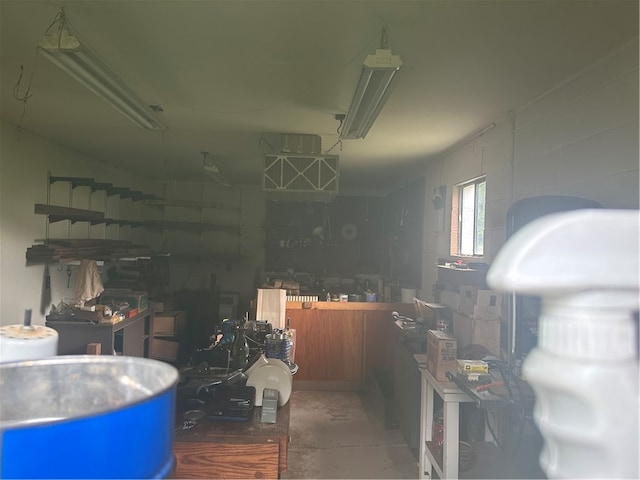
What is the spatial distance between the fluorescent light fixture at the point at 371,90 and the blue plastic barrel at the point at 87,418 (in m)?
1.60

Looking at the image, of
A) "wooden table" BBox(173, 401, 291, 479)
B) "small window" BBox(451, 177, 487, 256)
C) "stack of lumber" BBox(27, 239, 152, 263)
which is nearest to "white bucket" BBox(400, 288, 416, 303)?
"small window" BBox(451, 177, 487, 256)

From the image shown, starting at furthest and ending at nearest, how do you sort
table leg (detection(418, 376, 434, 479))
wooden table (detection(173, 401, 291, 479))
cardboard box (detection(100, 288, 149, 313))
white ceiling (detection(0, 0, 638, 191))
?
cardboard box (detection(100, 288, 149, 313))
table leg (detection(418, 376, 434, 479))
white ceiling (detection(0, 0, 638, 191))
wooden table (detection(173, 401, 291, 479))

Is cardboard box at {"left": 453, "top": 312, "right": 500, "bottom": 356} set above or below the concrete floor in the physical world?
above

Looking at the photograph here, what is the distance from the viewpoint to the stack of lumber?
12.6 feet

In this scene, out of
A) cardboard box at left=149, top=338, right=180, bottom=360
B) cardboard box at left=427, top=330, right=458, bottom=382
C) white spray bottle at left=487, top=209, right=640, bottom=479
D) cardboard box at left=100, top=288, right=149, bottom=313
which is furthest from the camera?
cardboard box at left=149, top=338, right=180, bottom=360

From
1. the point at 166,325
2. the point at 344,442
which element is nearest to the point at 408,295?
the point at 344,442

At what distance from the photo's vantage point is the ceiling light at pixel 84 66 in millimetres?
1748

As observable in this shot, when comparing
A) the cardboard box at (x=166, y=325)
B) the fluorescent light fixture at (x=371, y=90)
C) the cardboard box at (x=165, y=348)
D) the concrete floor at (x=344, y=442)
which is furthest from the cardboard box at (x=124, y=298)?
the fluorescent light fixture at (x=371, y=90)

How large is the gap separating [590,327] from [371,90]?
1920 millimetres

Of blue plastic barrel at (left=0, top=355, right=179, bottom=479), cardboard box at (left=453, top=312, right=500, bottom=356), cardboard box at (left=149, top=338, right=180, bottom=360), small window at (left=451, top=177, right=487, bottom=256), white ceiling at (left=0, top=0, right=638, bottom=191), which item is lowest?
cardboard box at (left=149, top=338, right=180, bottom=360)

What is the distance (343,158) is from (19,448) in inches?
190

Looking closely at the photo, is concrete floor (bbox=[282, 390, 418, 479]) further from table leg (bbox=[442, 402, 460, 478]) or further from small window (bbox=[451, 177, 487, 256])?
small window (bbox=[451, 177, 487, 256])

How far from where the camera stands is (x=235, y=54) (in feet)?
7.42

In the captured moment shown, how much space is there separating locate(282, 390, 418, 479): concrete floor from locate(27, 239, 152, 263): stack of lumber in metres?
2.71
